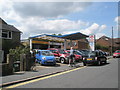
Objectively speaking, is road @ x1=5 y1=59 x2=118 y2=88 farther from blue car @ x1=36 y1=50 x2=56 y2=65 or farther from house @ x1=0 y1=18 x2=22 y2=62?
house @ x1=0 y1=18 x2=22 y2=62

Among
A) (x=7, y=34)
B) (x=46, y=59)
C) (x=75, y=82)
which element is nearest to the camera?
(x=75, y=82)

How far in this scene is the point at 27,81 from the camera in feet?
26.7

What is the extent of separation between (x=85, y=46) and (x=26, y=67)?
47465mm

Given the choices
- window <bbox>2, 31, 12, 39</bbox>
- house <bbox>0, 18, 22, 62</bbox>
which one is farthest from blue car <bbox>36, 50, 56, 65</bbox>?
window <bbox>2, 31, 12, 39</bbox>

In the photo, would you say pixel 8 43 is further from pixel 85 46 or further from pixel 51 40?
pixel 85 46

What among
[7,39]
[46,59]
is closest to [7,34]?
[7,39]

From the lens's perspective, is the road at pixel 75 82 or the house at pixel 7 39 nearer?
the road at pixel 75 82

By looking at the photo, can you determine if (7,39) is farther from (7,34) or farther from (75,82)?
(75,82)

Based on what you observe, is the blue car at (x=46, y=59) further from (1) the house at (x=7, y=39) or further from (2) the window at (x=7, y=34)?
(2) the window at (x=7, y=34)

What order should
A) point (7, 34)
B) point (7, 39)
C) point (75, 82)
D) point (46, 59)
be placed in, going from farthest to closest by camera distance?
point (7, 34) → point (7, 39) → point (46, 59) → point (75, 82)

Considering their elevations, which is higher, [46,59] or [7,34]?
[7,34]

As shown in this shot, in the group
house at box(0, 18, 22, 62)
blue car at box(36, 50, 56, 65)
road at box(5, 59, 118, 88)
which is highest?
house at box(0, 18, 22, 62)

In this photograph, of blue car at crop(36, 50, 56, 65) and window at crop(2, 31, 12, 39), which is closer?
blue car at crop(36, 50, 56, 65)

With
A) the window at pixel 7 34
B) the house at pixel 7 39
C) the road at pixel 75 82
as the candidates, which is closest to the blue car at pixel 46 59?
the road at pixel 75 82
